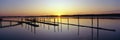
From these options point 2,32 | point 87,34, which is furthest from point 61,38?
point 2,32

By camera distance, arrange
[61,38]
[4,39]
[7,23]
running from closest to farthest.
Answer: [4,39] < [61,38] < [7,23]

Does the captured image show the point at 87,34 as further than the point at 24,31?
No

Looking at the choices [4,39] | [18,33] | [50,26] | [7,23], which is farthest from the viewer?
[50,26]

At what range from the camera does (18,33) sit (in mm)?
14141

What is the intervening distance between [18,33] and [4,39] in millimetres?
1863

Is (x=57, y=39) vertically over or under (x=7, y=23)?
under

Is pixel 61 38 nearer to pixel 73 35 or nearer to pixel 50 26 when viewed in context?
pixel 73 35

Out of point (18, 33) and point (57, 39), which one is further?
point (18, 33)

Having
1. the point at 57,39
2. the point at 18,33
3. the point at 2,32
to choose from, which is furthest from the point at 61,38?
the point at 2,32

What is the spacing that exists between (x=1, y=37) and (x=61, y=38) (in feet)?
12.5

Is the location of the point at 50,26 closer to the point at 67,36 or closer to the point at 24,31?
the point at 24,31

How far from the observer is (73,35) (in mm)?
13625

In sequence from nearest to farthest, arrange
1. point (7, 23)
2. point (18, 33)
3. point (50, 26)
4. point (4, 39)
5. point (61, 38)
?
point (4, 39)
point (61, 38)
point (18, 33)
point (7, 23)
point (50, 26)

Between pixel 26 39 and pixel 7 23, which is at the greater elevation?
pixel 7 23
